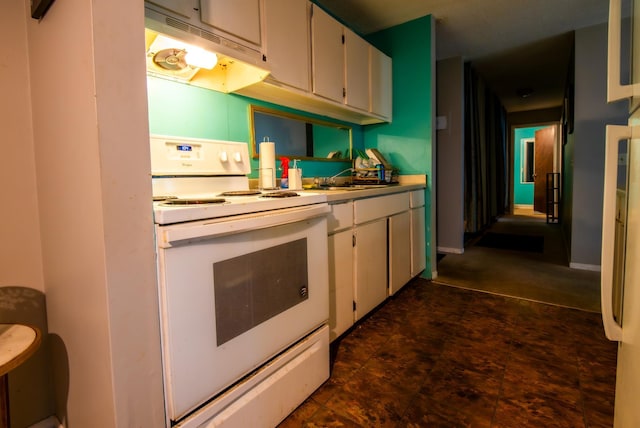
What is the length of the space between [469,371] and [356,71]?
2.06 metres

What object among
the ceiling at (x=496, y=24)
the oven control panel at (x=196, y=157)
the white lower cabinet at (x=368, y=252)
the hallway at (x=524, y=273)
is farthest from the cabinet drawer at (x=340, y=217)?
the ceiling at (x=496, y=24)

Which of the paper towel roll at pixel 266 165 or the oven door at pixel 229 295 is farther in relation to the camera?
the paper towel roll at pixel 266 165

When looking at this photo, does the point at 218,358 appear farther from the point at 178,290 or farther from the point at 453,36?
the point at 453,36

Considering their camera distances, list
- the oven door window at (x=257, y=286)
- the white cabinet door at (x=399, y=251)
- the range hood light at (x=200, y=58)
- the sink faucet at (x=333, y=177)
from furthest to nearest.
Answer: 1. the sink faucet at (x=333, y=177)
2. the white cabinet door at (x=399, y=251)
3. the range hood light at (x=200, y=58)
4. the oven door window at (x=257, y=286)

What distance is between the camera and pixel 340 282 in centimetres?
171

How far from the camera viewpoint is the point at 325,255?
1.43 meters

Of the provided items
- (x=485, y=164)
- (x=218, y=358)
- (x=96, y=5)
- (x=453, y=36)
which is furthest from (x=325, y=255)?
(x=485, y=164)

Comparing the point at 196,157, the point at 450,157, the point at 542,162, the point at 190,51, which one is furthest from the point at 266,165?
the point at 542,162

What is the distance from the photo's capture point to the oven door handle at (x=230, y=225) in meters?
0.82

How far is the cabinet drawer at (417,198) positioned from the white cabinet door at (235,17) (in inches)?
65.0

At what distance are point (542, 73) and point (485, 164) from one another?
4.60ft

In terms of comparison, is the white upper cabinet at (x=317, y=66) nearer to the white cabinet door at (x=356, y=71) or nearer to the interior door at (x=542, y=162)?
the white cabinet door at (x=356, y=71)

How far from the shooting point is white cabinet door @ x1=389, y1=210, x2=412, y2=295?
7.40 ft

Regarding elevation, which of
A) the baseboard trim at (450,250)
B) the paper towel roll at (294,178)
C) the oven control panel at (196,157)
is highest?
the oven control panel at (196,157)
